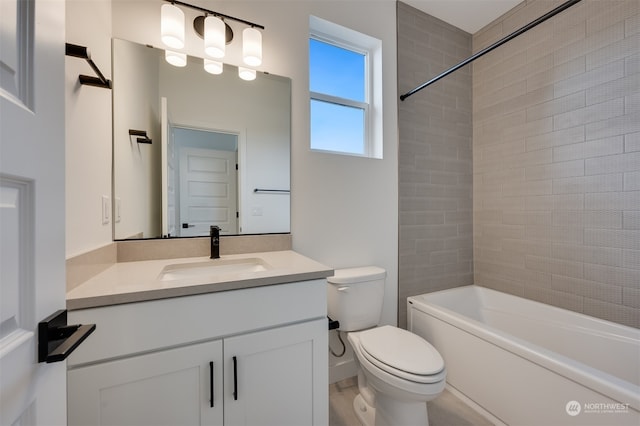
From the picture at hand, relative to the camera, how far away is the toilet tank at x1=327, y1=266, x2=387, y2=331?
150cm

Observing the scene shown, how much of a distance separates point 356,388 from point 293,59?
86.6 inches

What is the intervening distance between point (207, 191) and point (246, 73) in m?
0.73

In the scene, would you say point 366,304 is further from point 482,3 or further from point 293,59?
point 482,3

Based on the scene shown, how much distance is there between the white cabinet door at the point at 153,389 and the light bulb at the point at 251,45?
1.44m

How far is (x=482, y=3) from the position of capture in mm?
1977

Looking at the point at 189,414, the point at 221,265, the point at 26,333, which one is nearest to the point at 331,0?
the point at 221,265

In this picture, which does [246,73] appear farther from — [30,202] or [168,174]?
[30,202]

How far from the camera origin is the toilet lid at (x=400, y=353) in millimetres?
1155

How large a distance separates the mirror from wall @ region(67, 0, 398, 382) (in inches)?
3.3

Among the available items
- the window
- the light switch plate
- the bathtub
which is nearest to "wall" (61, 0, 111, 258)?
the light switch plate

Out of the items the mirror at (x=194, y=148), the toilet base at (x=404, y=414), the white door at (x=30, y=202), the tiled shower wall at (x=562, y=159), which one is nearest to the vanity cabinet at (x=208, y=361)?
the white door at (x=30, y=202)

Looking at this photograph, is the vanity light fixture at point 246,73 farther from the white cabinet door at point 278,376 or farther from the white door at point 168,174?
the white cabinet door at point 278,376

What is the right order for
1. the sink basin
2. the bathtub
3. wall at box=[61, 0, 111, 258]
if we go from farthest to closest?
the sink basin
the bathtub
wall at box=[61, 0, 111, 258]

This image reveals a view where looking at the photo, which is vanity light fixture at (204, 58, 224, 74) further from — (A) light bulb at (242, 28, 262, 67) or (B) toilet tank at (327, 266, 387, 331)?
(B) toilet tank at (327, 266, 387, 331)
